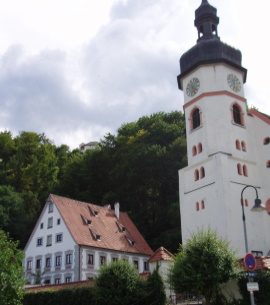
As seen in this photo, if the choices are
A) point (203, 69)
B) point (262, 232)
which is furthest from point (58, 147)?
point (262, 232)

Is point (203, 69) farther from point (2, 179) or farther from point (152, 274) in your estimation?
point (2, 179)

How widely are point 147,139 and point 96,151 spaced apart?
8.31 metres

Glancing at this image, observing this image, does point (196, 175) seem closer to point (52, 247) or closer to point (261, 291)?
point (261, 291)

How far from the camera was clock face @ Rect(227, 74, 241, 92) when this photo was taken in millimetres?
34688

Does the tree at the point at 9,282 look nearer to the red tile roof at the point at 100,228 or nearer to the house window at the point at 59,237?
the red tile roof at the point at 100,228

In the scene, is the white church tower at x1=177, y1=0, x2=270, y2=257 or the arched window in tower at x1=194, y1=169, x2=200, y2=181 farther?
the arched window in tower at x1=194, y1=169, x2=200, y2=181

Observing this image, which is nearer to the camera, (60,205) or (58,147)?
(60,205)

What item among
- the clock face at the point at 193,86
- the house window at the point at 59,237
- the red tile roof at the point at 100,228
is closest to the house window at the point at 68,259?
the red tile roof at the point at 100,228

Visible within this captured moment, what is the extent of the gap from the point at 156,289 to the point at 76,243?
18086mm

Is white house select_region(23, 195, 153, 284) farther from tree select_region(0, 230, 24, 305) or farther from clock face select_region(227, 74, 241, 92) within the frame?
clock face select_region(227, 74, 241, 92)

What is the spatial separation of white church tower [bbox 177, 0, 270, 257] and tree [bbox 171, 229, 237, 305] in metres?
9.13

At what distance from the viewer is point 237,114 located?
34.3 metres

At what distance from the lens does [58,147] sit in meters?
76.5

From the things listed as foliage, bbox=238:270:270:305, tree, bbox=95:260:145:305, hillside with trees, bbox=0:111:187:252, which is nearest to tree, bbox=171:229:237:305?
foliage, bbox=238:270:270:305
